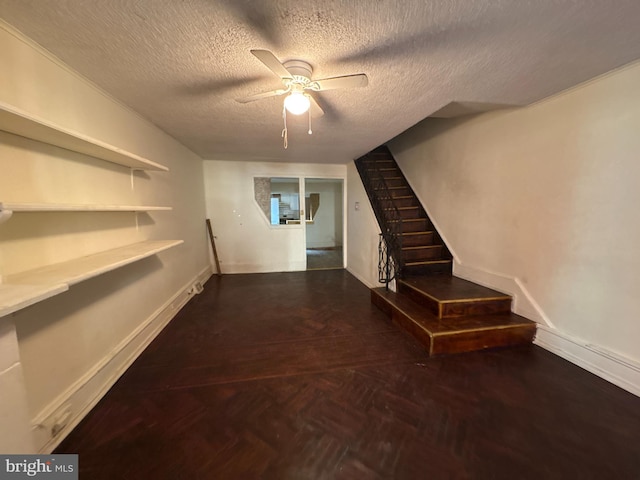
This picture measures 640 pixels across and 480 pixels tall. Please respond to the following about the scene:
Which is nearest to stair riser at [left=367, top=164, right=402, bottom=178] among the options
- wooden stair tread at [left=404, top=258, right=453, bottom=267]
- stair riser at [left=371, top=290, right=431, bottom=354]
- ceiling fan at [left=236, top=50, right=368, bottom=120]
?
wooden stair tread at [left=404, top=258, right=453, bottom=267]

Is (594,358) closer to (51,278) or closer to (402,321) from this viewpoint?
(402,321)

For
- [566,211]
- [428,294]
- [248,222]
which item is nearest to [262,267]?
[248,222]

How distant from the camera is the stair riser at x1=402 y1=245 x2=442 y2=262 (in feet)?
11.4

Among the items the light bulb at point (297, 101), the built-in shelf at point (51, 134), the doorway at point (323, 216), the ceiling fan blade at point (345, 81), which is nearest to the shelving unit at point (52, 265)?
the built-in shelf at point (51, 134)

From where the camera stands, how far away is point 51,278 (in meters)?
1.16

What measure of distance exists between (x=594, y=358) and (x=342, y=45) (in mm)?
3049

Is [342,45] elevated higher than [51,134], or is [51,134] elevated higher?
[342,45]

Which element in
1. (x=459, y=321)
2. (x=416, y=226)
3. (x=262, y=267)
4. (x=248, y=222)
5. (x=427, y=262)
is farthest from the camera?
(x=262, y=267)

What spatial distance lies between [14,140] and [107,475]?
1.81 meters

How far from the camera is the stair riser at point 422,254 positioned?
347 centimetres

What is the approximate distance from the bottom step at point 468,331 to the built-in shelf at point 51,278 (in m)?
2.57

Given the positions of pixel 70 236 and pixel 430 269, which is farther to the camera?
pixel 430 269

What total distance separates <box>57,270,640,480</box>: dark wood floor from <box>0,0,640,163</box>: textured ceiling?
2.32m

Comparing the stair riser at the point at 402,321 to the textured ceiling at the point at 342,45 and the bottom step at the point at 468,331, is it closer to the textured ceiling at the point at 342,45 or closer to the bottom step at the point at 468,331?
the bottom step at the point at 468,331
